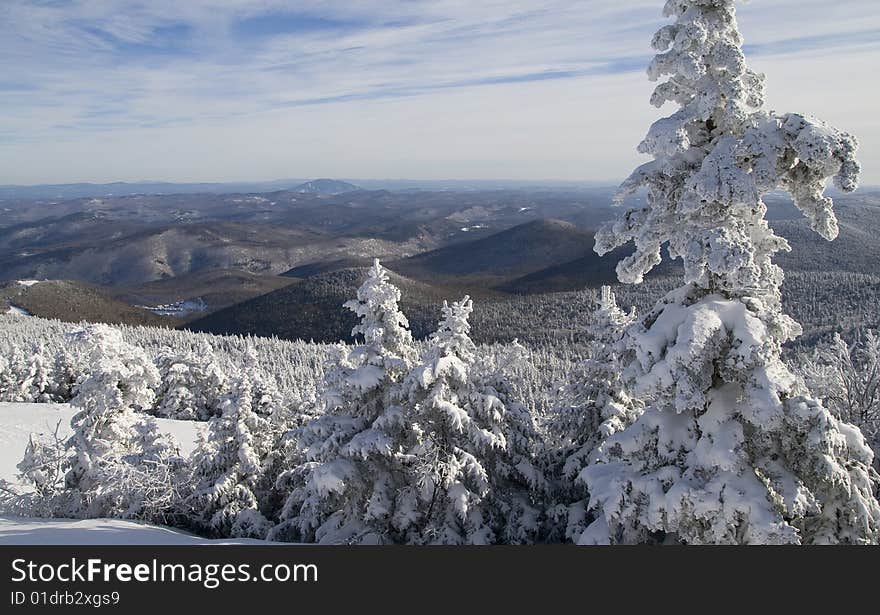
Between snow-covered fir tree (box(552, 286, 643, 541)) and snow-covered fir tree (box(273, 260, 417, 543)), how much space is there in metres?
5.22

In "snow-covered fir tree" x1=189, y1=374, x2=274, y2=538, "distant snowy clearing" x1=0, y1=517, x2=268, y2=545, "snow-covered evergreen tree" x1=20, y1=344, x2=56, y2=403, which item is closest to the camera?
"distant snowy clearing" x1=0, y1=517, x2=268, y2=545

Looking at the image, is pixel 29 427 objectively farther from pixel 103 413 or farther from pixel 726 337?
pixel 726 337

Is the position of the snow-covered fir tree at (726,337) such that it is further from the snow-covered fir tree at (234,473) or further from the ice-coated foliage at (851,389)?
the snow-covered fir tree at (234,473)

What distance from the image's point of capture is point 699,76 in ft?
31.5

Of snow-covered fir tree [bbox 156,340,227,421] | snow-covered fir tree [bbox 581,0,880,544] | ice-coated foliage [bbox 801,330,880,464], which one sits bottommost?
snow-covered fir tree [bbox 156,340,227,421]

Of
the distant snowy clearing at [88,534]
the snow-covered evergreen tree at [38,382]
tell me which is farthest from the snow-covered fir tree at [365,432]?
the snow-covered evergreen tree at [38,382]

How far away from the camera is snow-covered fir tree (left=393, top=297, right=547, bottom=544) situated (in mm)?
15125

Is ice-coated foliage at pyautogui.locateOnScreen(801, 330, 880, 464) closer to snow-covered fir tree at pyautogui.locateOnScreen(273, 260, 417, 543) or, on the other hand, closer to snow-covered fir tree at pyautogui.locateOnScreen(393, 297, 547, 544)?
snow-covered fir tree at pyautogui.locateOnScreen(393, 297, 547, 544)

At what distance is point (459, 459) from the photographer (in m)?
15.4

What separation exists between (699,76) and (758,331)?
14.2 ft

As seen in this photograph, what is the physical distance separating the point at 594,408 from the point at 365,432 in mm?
7126

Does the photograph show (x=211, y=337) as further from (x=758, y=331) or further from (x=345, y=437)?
(x=758, y=331)

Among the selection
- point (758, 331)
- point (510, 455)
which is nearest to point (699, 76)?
point (758, 331)

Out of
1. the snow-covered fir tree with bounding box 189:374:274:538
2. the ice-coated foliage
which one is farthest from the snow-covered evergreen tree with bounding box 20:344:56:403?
the ice-coated foliage
